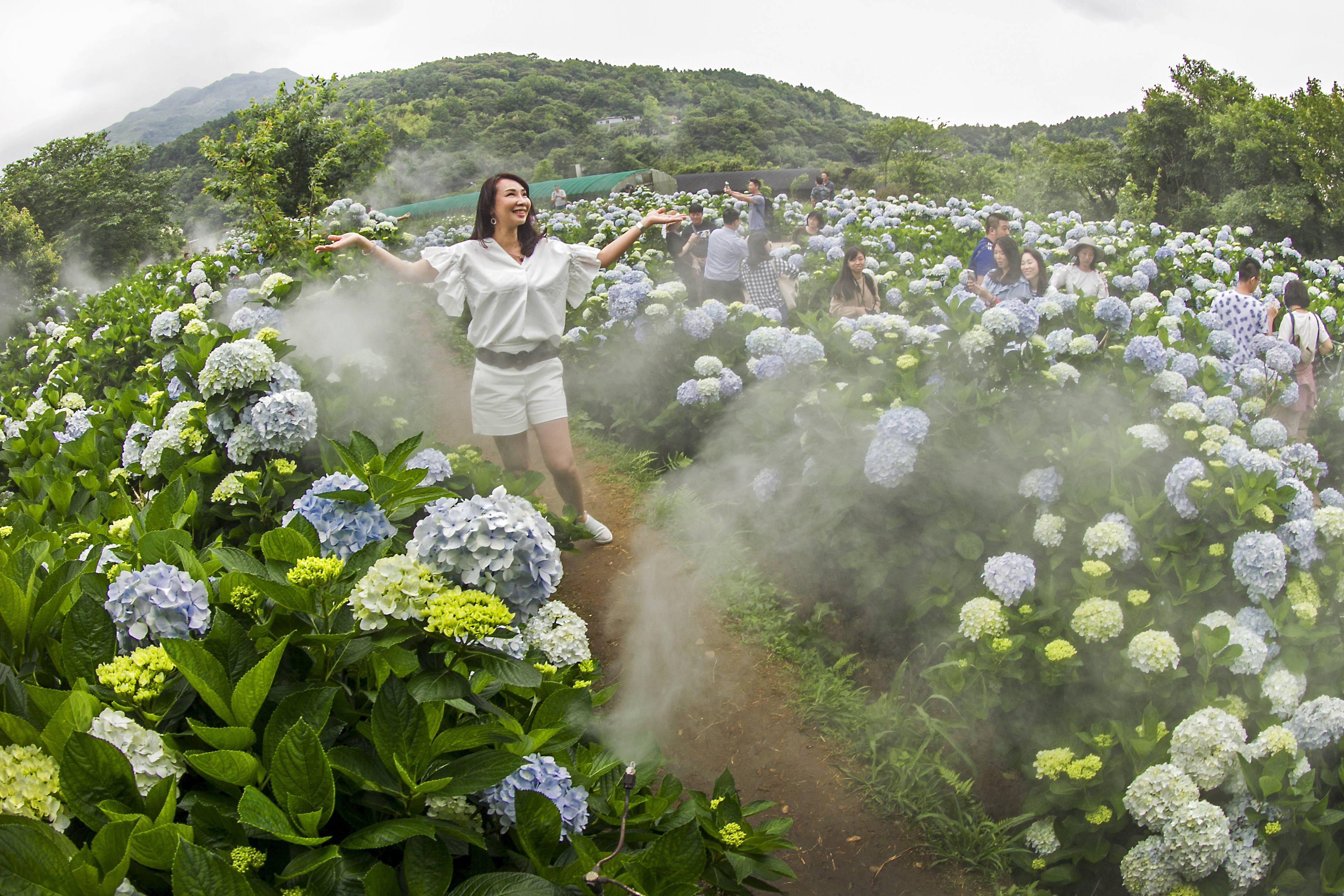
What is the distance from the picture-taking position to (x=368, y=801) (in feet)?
3.26

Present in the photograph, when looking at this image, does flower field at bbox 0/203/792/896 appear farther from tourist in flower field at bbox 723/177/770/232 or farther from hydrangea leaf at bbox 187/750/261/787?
tourist in flower field at bbox 723/177/770/232

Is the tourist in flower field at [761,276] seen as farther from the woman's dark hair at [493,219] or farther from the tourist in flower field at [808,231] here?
the woman's dark hair at [493,219]

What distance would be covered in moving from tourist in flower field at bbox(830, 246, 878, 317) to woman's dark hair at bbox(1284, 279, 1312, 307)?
8.68ft

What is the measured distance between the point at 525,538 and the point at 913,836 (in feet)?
6.67

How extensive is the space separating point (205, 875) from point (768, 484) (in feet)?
9.84

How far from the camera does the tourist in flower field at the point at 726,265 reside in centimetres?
643

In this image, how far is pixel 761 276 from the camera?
253 inches

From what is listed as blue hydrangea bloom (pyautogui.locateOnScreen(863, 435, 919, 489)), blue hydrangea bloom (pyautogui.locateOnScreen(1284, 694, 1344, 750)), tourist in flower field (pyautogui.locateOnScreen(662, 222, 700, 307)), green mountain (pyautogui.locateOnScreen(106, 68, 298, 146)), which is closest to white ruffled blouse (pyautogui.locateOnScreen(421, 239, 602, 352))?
blue hydrangea bloom (pyautogui.locateOnScreen(863, 435, 919, 489))

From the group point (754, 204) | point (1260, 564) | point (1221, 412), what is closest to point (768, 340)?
point (1221, 412)

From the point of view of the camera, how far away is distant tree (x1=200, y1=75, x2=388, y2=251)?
22.0 ft

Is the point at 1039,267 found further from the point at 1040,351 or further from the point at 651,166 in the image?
the point at 651,166

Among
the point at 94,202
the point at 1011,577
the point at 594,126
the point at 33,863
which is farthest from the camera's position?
the point at 594,126

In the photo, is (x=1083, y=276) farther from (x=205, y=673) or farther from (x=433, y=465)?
(x=205, y=673)

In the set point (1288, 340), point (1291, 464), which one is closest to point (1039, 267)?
point (1288, 340)
